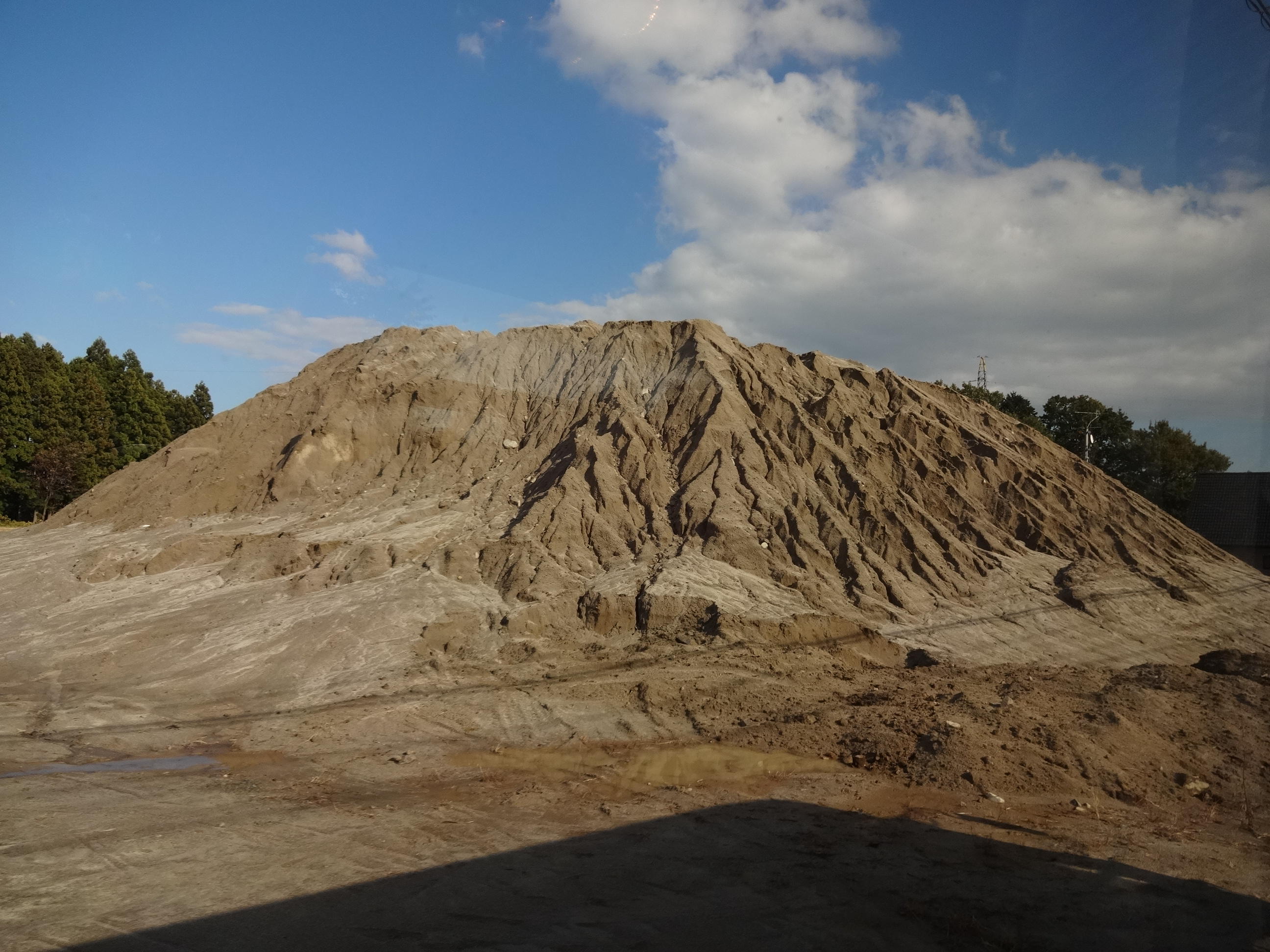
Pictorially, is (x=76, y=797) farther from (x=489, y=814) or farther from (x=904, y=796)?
(x=904, y=796)

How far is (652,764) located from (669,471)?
530 inches

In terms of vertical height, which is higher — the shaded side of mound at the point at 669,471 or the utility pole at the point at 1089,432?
the utility pole at the point at 1089,432

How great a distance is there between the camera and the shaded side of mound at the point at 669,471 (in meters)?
20.9

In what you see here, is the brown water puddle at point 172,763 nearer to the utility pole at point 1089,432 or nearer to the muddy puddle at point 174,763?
the muddy puddle at point 174,763

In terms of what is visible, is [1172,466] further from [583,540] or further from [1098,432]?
[583,540]

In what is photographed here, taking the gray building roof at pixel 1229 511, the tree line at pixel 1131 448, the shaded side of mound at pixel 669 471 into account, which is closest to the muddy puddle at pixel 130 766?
the shaded side of mound at pixel 669 471

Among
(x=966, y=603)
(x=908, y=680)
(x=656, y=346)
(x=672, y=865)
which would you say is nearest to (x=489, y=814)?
(x=672, y=865)

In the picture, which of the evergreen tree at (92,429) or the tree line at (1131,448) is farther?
the evergreen tree at (92,429)

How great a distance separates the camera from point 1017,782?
10711 mm

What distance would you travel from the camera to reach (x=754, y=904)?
277 inches

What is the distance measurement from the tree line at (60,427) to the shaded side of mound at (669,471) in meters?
20.3

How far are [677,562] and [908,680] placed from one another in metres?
6.48

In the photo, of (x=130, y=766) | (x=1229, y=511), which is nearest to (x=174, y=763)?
(x=130, y=766)

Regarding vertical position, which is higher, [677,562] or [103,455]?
[103,455]
